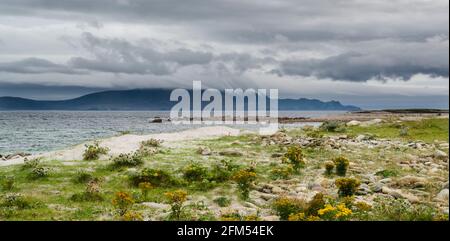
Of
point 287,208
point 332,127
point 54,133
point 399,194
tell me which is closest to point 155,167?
point 287,208

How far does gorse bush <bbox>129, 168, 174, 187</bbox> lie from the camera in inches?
812

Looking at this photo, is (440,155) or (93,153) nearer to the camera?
(93,153)

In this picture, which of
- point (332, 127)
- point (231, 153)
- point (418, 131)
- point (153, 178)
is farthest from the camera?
point (332, 127)

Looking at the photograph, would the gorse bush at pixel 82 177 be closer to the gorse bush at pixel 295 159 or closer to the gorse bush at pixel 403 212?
the gorse bush at pixel 295 159

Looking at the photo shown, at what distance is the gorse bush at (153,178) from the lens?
20625 mm

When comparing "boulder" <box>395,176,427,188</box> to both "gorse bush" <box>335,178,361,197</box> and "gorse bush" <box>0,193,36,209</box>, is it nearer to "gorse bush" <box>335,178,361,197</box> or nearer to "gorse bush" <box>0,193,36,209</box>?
"gorse bush" <box>335,178,361,197</box>

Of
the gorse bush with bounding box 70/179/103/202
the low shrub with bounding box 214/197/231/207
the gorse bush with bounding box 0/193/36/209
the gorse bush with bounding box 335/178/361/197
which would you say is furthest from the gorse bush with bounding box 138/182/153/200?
the gorse bush with bounding box 335/178/361/197

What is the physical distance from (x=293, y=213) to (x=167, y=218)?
3908 mm

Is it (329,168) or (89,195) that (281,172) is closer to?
(329,168)

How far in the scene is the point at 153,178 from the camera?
20766mm

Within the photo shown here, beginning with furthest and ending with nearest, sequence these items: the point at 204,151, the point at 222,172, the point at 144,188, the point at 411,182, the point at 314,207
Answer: the point at 204,151 → the point at 222,172 → the point at 411,182 → the point at 144,188 → the point at 314,207

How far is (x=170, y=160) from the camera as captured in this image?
2675 cm
